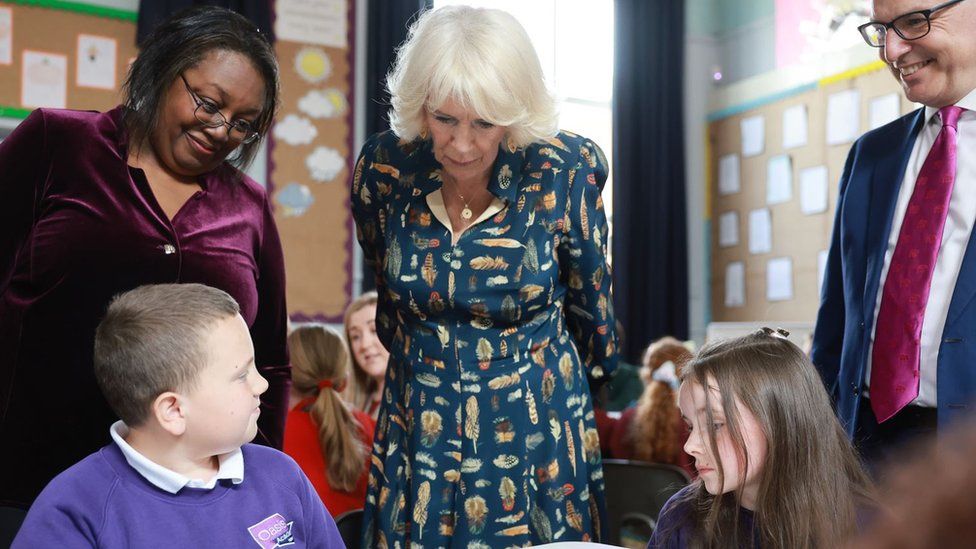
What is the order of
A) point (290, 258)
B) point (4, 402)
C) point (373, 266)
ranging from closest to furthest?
1. point (4, 402)
2. point (373, 266)
3. point (290, 258)

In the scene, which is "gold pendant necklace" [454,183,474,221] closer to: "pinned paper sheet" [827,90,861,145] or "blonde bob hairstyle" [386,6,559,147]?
"blonde bob hairstyle" [386,6,559,147]

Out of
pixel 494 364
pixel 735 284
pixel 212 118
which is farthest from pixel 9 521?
pixel 735 284

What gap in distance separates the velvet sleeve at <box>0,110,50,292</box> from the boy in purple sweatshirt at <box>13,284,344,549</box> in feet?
0.90

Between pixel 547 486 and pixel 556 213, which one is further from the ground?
pixel 556 213

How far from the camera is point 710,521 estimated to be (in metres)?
1.66

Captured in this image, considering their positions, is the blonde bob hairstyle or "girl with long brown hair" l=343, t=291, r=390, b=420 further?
"girl with long brown hair" l=343, t=291, r=390, b=420

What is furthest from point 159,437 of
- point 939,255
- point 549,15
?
point 549,15

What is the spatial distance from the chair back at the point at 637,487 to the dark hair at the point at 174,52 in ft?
5.30

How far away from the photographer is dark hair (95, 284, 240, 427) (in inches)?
57.9

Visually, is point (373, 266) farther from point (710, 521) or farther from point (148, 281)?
point (710, 521)

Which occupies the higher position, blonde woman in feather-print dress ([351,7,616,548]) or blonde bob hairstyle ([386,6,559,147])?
blonde bob hairstyle ([386,6,559,147])

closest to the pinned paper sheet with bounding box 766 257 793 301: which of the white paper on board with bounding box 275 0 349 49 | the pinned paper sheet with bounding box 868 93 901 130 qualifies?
the pinned paper sheet with bounding box 868 93 901 130

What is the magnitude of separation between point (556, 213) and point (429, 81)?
0.35 meters

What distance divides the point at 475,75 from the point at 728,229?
561cm
